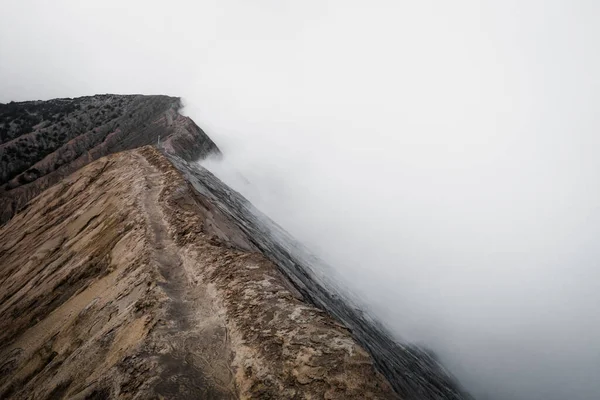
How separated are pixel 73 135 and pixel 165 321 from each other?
2900 inches

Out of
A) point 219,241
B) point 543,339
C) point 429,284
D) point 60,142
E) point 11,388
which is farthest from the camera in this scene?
point 543,339

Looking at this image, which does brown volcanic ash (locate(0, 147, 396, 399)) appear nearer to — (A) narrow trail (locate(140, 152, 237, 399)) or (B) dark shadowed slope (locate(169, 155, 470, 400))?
(A) narrow trail (locate(140, 152, 237, 399))

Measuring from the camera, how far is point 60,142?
64.6 meters

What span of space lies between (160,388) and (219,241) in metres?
5.54

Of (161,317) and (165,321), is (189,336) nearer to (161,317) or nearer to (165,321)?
(165,321)

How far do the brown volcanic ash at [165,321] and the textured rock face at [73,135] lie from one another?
36639 millimetres

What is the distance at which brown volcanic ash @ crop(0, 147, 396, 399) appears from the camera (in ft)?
19.0

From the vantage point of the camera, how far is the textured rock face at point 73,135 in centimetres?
5378

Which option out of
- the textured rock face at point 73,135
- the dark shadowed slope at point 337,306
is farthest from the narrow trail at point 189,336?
the textured rock face at point 73,135

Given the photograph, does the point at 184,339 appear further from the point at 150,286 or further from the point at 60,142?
the point at 60,142

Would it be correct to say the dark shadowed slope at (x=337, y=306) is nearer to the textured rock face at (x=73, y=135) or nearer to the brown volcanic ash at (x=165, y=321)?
the brown volcanic ash at (x=165, y=321)

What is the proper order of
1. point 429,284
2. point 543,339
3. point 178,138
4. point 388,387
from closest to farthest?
point 388,387 → point 178,138 → point 429,284 → point 543,339

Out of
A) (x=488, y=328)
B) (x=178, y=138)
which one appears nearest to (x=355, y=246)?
(x=488, y=328)

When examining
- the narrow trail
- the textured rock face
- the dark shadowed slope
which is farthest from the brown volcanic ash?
the textured rock face
